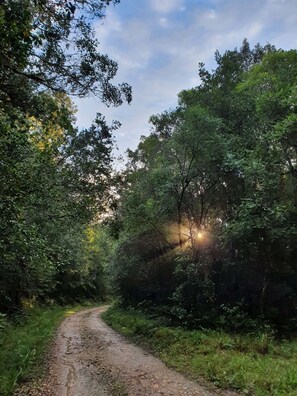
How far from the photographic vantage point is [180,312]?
14.8 metres

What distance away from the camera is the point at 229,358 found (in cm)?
883

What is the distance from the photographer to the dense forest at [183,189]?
807 centimetres

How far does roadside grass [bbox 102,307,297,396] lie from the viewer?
22.6 feet

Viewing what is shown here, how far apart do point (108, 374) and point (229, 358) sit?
333 centimetres

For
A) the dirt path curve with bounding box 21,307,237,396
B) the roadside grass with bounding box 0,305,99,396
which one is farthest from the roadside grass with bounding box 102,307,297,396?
the roadside grass with bounding box 0,305,99,396

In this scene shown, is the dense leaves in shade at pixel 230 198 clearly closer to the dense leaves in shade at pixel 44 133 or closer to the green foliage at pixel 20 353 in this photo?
the dense leaves in shade at pixel 44 133

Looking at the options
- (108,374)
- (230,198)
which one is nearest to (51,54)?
(108,374)

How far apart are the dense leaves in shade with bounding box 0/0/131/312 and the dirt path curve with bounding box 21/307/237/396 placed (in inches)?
131

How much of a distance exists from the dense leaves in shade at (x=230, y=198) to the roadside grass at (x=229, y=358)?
2524 millimetres

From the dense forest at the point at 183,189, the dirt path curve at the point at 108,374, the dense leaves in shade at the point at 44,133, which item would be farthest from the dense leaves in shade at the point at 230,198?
the dirt path curve at the point at 108,374

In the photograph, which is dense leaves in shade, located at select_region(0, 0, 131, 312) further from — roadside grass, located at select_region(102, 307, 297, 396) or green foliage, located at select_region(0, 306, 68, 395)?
roadside grass, located at select_region(102, 307, 297, 396)

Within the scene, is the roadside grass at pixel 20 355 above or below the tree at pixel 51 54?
below

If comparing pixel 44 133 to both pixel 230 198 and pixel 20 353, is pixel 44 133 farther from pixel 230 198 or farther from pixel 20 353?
pixel 230 198

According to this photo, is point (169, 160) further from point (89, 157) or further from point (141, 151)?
point (141, 151)
